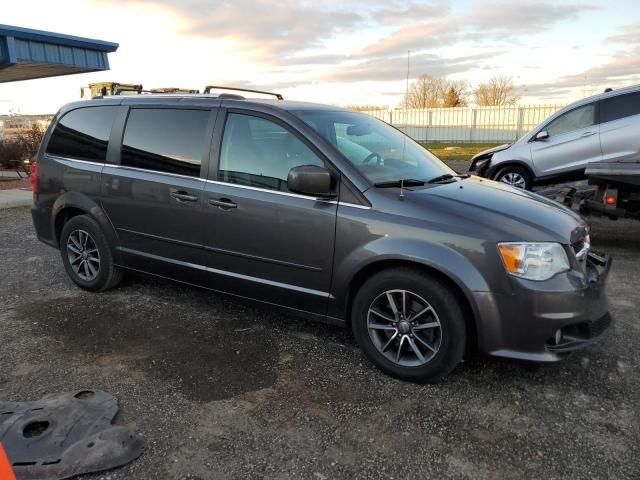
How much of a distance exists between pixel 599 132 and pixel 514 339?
658 cm

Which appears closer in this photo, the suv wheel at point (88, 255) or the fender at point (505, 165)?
the suv wheel at point (88, 255)

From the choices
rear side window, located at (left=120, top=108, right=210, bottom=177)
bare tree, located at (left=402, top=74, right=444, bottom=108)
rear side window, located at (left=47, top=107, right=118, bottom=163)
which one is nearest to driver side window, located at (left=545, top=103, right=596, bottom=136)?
rear side window, located at (left=120, top=108, right=210, bottom=177)

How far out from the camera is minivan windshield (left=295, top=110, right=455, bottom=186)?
3.61 meters

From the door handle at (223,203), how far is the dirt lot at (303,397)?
1015 mm

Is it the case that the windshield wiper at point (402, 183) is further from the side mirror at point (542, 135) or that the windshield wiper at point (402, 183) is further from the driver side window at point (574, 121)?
the side mirror at point (542, 135)

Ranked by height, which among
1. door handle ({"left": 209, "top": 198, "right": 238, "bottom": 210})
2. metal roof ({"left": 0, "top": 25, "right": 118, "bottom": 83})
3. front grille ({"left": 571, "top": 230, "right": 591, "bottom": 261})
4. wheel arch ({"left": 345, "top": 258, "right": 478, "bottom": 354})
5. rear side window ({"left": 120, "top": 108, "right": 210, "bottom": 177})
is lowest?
wheel arch ({"left": 345, "top": 258, "right": 478, "bottom": 354})

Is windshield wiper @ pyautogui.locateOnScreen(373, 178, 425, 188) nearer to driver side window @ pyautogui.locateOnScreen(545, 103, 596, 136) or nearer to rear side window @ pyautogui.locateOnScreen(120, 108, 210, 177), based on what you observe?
rear side window @ pyautogui.locateOnScreen(120, 108, 210, 177)

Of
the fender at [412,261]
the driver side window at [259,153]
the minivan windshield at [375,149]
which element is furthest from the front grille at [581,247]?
the driver side window at [259,153]

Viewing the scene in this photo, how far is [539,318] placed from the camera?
2928mm

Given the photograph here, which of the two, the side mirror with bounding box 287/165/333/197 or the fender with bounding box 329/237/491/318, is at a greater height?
the side mirror with bounding box 287/165/333/197

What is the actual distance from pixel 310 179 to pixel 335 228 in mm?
363

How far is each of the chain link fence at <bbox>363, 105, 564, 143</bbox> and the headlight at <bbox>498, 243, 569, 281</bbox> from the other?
2655cm

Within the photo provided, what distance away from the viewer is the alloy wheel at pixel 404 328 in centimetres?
318

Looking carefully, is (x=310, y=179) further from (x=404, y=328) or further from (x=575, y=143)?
(x=575, y=143)
